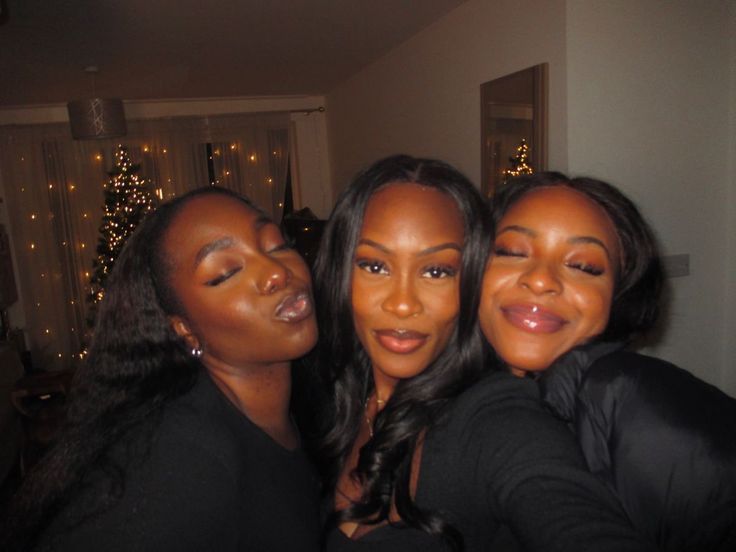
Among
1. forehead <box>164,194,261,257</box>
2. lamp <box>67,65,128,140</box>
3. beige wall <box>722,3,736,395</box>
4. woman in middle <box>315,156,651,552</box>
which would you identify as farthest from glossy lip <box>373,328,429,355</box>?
lamp <box>67,65,128,140</box>

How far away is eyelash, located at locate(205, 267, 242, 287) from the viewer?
4.00 ft

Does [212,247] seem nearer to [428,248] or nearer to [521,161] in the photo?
[428,248]

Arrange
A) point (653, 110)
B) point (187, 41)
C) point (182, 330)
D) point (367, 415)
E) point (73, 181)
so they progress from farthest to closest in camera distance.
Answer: point (73, 181) → point (187, 41) → point (653, 110) → point (367, 415) → point (182, 330)

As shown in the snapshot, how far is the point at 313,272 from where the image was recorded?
1.44 metres

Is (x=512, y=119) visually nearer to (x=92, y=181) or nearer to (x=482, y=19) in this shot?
(x=482, y=19)

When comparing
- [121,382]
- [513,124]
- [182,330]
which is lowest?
[121,382]

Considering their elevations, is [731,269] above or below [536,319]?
below

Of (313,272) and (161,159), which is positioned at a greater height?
(161,159)

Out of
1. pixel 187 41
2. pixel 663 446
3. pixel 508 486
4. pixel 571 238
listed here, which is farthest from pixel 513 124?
pixel 187 41

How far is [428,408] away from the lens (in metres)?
1.16

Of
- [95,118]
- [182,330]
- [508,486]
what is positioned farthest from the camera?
[95,118]

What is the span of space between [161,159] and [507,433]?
6.81 m

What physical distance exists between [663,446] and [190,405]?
984mm

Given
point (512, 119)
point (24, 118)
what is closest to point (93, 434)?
point (512, 119)
